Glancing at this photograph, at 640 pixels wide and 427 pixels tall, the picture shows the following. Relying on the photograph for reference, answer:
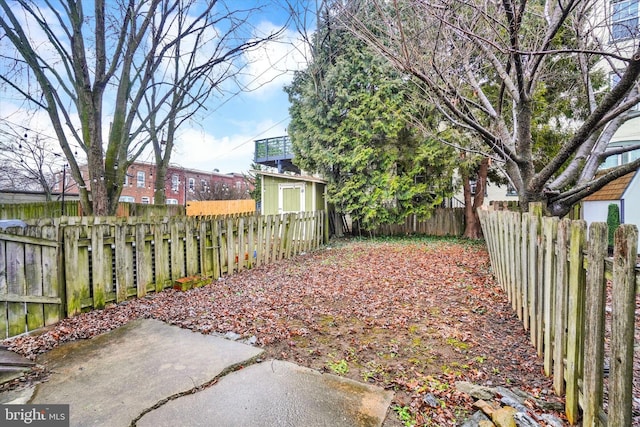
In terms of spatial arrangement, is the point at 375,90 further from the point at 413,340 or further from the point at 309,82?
the point at 413,340

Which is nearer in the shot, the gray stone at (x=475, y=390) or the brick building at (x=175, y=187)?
the gray stone at (x=475, y=390)

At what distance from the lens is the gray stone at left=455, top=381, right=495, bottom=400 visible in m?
2.25

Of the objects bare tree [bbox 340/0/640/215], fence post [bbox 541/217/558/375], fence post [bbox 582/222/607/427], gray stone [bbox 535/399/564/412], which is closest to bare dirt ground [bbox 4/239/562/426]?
gray stone [bbox 535/399/564/412]

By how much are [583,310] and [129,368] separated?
3476 millimetres

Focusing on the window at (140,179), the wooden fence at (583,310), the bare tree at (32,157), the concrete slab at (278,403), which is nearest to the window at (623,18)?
the wooden fence at (583,310)

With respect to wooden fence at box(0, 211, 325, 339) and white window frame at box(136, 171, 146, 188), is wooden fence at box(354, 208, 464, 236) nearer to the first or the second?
wooden fence at box(0, 211, 325, 339)

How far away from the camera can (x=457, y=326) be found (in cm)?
366

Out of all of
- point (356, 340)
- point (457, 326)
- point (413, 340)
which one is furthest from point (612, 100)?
point (356, 340)

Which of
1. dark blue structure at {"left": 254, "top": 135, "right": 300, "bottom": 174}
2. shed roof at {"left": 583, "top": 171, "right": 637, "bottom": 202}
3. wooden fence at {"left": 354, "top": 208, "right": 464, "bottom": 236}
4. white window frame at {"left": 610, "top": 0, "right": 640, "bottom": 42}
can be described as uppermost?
dark blue structure at {"left": 254, "top": 135, "right": 300, "bottom": 174}

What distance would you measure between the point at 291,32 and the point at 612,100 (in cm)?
638

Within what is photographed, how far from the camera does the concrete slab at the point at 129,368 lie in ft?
7.20

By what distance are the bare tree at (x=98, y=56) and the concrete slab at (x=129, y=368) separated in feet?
15.5

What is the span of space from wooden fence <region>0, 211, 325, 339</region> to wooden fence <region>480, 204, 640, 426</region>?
16.4ft

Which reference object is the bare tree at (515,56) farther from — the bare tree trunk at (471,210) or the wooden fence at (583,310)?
the bare tree trunk at (471,210)
